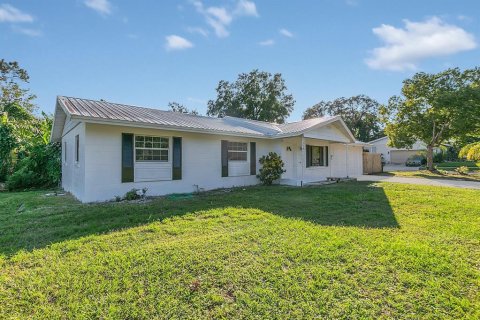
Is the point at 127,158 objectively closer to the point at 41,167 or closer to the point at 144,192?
the point at 144,192

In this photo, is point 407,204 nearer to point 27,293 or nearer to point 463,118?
point 27,293

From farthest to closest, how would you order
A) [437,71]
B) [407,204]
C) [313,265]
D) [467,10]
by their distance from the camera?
[437,71]
[467,10]
[407,204]
[313,265]

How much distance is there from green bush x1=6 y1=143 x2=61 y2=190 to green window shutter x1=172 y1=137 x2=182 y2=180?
8221 millimetres

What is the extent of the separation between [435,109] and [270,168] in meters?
14.4

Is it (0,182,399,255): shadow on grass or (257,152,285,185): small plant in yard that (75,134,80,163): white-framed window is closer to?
(0,182,399,255): shadow on grass

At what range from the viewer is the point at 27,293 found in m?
3.12

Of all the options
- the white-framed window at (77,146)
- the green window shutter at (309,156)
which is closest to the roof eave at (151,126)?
the white-framed window at (77,146)

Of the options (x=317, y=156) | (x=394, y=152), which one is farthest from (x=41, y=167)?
(x=394, y=152)

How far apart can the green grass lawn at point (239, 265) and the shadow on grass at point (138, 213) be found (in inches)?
2.2

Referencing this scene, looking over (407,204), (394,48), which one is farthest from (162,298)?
(394,48)

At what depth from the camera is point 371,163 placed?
21.7 meters

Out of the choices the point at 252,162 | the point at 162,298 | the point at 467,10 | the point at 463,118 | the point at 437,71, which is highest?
the point at 437,71

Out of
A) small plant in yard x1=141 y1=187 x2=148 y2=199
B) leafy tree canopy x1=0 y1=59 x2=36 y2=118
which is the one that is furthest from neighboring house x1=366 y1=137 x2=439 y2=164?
leafy tree canopy x1=0 y1=59 x2=36 y2=118

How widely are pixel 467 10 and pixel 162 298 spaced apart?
40.1ft
